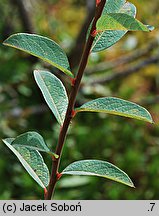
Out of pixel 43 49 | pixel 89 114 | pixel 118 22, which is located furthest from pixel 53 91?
pixel 89 114

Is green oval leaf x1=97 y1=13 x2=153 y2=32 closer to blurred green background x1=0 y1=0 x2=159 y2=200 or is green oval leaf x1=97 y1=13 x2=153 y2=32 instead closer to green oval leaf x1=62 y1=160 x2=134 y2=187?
green oval leaf x1=62 y1=160 x2=134 y2=187

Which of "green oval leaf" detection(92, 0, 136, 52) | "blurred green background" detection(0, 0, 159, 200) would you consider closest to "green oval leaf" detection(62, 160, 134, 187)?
"green oval leaf" detection(92, 0, 136, 52)

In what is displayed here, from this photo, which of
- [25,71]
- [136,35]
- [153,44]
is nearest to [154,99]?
[153,44]

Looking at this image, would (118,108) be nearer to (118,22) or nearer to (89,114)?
(118,22)

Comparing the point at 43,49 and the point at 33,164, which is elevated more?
the point at 43,49

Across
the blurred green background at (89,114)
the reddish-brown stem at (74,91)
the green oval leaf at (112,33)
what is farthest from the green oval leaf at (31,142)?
the blurred green background at (89,114)

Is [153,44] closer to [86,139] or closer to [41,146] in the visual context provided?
[86,139]
